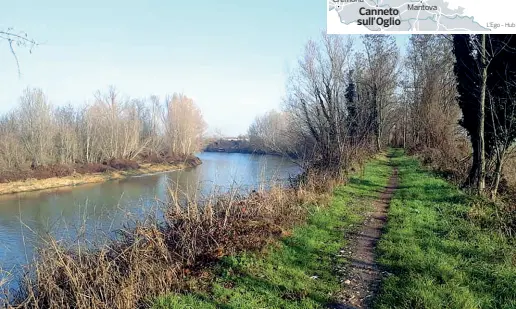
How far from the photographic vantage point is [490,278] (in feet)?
17.2

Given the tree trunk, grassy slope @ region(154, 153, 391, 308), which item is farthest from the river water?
the tree trunk

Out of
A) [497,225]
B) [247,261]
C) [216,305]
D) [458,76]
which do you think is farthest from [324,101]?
[216,305]

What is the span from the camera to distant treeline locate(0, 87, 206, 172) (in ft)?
132

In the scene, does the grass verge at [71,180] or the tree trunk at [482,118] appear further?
the grass verge at [71,180]

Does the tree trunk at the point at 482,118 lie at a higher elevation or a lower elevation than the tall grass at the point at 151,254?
higher

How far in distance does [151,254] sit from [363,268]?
140 inches

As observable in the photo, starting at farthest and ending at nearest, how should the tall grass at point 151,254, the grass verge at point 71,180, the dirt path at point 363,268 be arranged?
the grass verge at point 71,180 → the tall grass at point 151,254 → the dirt path at point 363,268

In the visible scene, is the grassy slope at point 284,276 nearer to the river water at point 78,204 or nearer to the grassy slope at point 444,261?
the grassy slope at point 444,261

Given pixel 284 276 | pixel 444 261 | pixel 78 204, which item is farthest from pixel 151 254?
pixel 78 204

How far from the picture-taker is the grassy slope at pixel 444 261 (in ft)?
15.3

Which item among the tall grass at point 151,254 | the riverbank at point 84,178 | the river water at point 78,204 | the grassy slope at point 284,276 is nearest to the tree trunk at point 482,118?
the grassy slope at point 284,276

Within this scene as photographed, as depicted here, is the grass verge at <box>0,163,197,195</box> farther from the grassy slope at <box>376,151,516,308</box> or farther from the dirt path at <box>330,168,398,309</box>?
the grassy slope at <box>376,151,516,308</box>

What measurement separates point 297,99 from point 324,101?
1719 millimetres

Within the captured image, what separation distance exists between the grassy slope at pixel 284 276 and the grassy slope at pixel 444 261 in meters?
0.87
